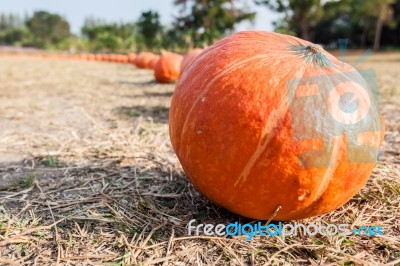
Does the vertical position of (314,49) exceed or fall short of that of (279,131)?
it exceeds it

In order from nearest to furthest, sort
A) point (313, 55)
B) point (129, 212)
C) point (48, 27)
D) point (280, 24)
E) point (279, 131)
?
point (279, 131)
point (313, 55)
point (129, 212)
point (280, 24)
point (48, 27)

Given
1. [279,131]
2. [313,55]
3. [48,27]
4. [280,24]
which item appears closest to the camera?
[279,131]

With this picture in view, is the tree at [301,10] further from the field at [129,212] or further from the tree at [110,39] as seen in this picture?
the field at [129,212]

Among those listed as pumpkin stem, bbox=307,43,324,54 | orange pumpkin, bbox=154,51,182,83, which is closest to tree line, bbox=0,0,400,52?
orange pumpkin, bbox=154,51,182,83

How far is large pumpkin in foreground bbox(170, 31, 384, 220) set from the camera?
1725mm

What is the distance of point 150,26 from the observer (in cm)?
4100

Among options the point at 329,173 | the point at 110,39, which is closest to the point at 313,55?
the point at 329,173

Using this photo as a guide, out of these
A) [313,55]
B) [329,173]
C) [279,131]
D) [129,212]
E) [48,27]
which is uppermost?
[48,27]

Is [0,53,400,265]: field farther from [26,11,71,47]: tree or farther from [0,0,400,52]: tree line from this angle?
[26,11,71,47]: tree

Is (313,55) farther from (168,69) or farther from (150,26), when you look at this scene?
(150,26)

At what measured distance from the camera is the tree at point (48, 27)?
7906 cm

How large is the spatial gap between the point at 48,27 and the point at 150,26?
52.3 metres

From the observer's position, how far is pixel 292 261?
1.72 metres

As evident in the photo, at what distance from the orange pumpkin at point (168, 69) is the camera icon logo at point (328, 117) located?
7.39 m
